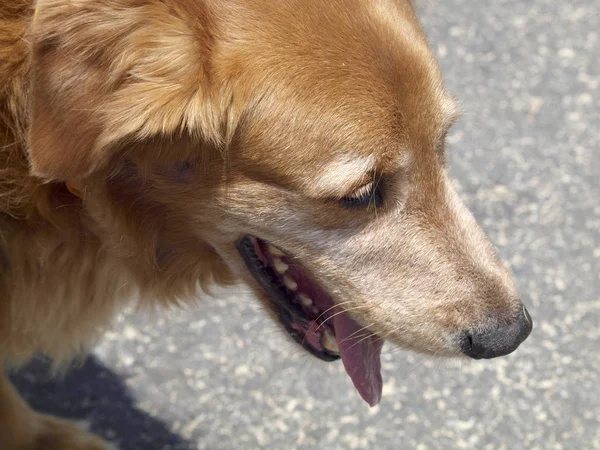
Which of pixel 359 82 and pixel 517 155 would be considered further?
pixel 517 155

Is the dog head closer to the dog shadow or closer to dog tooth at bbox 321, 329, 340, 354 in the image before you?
dog tooth at bbox 321, 329, 340, 354

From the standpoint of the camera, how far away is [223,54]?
2.08m

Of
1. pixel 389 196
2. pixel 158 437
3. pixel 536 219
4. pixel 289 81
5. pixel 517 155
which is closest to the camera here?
pixel 289 81

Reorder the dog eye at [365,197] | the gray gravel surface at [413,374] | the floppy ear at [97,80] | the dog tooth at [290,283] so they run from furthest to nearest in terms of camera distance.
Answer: the gray gravel surface at [413,374] → the dog tooth at [290,283] → the dog eye at [365,197] → the floppy ear at [97,80]

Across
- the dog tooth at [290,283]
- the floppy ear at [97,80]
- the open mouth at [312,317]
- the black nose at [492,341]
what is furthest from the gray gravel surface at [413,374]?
the floppy ear at [97,80]

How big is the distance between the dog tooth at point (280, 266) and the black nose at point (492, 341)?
1.88 ft

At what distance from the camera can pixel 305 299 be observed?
257cm

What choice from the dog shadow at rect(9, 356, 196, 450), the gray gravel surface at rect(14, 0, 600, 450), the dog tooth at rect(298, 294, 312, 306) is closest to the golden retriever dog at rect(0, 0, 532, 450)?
the dog tooth at rect(298, 294, 312, 306)

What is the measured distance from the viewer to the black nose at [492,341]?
2.42 meters

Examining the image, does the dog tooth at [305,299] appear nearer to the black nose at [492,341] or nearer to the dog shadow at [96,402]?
the black nose at [492,341]

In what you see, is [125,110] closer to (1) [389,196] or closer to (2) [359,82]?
(2) [359,82]

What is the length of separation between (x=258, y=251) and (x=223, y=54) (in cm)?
63

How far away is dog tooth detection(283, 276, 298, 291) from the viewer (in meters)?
2.53

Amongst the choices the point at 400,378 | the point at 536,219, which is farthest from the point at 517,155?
the point at 400,378
